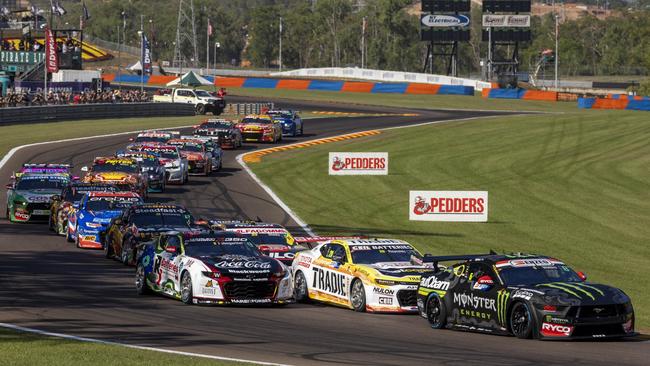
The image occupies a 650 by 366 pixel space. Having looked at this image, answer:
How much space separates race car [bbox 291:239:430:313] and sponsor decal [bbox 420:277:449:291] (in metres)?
0.95

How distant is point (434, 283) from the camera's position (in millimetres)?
20078

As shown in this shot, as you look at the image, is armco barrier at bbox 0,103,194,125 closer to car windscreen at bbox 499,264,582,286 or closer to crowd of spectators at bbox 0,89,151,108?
crowd of spectators at bbox 0,89,151,108

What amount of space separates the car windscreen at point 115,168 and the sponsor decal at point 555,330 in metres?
25.4

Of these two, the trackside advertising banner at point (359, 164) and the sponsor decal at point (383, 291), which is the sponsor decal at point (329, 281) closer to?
the sponsor decal at point (383, 291)

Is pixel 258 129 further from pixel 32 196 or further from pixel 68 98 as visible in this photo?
pixel 32 196

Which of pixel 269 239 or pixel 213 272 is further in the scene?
pixel 269 239

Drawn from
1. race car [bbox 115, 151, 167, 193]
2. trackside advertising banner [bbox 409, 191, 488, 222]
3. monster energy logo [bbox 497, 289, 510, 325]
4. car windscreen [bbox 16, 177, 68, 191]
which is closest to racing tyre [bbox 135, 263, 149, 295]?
monster energy logo [bbox 497, 289, 510, 325]

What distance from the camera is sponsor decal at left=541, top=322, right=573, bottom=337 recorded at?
58.1 feet

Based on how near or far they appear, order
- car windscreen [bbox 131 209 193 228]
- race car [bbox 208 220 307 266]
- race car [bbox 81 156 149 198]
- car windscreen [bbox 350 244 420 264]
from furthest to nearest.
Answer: race car [bbox 81 156 149 198], car windscreen [bbox 131 209 193 228], race car [bbox 208 220 307 266], car windscreen [bbox 350 244 420 264]

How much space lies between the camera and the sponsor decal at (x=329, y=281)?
72.7ft

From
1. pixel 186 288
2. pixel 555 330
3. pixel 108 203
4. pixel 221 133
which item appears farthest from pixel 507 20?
pixel 555 330

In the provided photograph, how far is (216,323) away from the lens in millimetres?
19516

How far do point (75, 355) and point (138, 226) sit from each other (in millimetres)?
12625

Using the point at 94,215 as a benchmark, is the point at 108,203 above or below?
above
